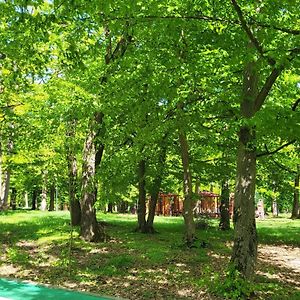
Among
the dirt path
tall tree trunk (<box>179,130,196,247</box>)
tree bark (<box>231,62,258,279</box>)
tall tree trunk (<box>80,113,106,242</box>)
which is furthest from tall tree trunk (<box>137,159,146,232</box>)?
tree bark (<box>231,62,258,279</box>)

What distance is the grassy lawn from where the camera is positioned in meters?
8.74

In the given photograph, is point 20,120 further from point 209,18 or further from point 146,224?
point 209,18

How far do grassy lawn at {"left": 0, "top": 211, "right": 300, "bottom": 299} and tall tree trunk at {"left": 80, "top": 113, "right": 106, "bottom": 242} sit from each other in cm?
44

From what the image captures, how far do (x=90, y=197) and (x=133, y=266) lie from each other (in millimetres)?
4854

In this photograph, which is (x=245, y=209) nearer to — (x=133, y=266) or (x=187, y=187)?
(x=133, y=266)

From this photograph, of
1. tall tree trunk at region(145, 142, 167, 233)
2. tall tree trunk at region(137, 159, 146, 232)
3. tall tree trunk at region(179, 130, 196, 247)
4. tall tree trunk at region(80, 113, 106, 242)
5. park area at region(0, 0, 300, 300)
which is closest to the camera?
park area at region(0, 0, 300, 300)

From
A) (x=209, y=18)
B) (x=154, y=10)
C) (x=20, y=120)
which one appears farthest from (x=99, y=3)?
(x=20, y=120)

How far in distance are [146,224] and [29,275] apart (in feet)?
26.9

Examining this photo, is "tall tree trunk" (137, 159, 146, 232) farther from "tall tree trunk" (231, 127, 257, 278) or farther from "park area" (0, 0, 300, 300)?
"tall tree trunk" (231, 127, 257, 278)

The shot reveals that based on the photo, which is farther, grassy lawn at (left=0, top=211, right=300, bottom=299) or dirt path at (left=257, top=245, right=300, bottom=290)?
dirt path at (left=257, top=245, right=300, bottom=290)

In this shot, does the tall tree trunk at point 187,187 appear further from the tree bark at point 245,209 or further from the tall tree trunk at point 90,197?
the tree bark at point 245,209

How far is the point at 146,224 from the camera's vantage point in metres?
17.6

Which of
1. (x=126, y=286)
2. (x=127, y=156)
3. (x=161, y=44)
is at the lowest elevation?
(x=126, y=286)

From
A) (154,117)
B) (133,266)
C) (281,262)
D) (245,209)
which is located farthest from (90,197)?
(245,209)
